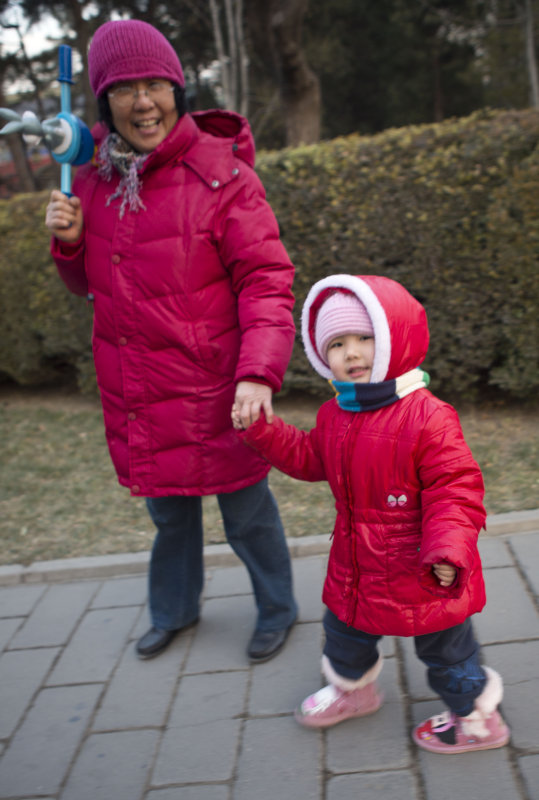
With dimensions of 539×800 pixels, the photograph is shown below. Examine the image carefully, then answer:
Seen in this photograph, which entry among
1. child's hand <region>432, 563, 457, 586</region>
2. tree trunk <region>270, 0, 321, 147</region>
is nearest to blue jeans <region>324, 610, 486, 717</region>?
child's hand <region>432, 563, 457, 586</region>

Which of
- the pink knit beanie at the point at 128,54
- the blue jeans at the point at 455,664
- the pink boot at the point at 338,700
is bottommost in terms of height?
the pink boot at the point at 338,700

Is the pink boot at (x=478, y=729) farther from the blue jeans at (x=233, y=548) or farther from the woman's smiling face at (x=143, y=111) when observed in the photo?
the woman's smiling face at (x=143, y=111)

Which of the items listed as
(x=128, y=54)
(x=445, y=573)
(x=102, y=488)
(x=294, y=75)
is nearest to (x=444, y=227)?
(x=102, y=488)

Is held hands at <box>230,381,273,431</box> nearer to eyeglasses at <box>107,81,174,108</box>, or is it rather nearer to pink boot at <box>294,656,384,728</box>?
pink boot at <box>294,656,384,728</box>

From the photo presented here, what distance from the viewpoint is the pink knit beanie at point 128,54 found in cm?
220

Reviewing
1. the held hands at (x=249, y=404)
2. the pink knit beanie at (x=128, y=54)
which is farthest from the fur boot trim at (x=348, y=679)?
the pink knit beanie at (x=128, y=54)

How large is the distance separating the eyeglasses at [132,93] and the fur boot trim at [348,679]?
1750mm

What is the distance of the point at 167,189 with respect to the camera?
2342 mm

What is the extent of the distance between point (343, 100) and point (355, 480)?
1989 cm

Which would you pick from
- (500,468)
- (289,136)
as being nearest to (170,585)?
(500,468)

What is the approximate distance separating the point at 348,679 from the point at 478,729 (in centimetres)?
38

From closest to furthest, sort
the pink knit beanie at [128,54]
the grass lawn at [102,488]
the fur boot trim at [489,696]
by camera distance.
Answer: the fur boot trim at [489,696] < the pink knit beanie at [128,54] < the grass lawn at [102,488]

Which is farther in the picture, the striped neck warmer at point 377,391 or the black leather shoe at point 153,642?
the black leather shoe at point 153,642

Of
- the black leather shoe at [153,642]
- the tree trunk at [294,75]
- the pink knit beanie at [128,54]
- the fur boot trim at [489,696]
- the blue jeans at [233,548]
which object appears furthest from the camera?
the tree trunk at [294,75]
